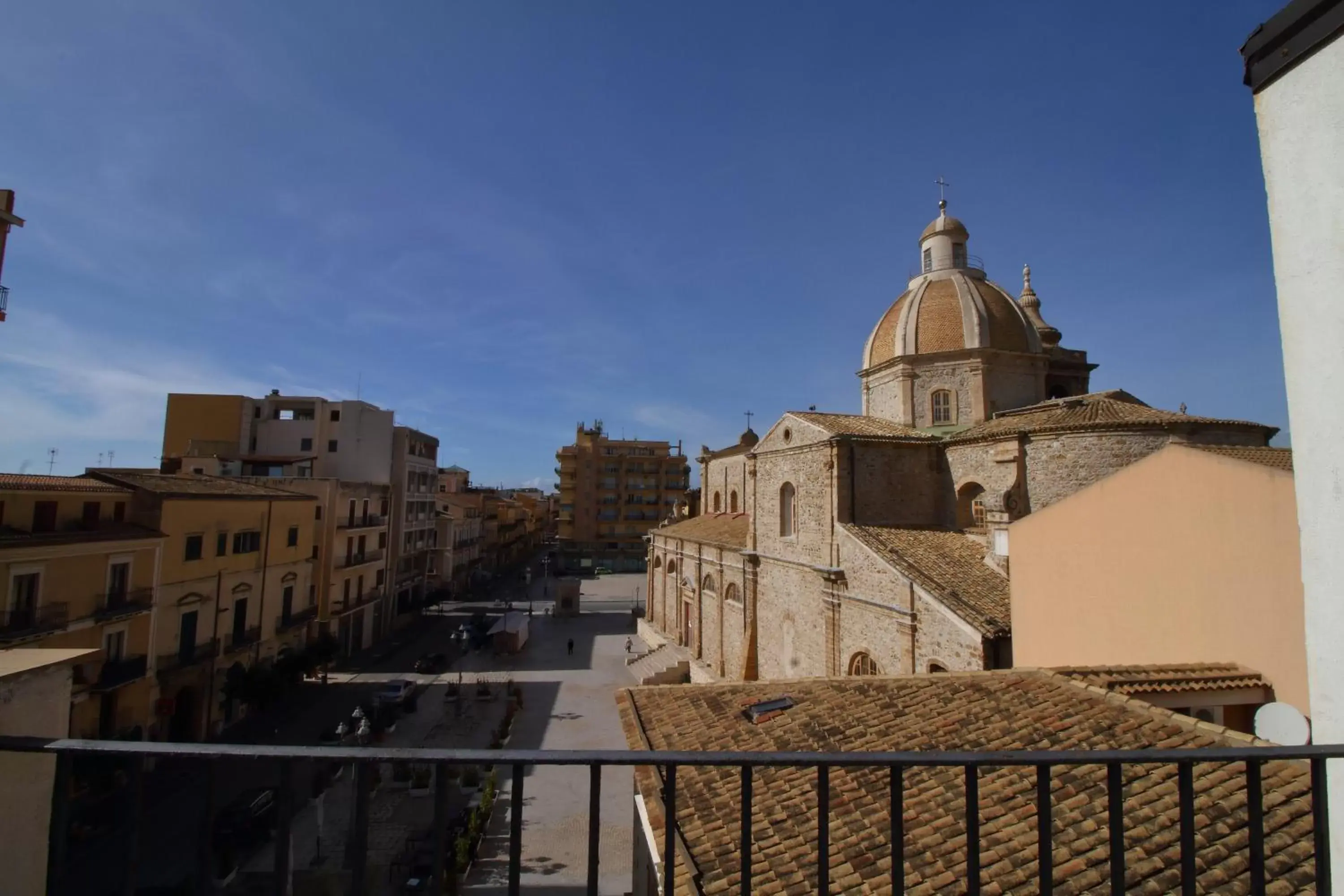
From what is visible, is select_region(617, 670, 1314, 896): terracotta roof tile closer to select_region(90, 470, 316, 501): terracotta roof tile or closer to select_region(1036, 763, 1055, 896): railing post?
select_region(1036, 763, 1055, 896): railing post

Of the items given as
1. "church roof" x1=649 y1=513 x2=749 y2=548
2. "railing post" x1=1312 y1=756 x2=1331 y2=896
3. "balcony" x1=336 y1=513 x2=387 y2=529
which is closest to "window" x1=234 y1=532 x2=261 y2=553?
"balcony" x1=336 y1=513 x2=387 y2=529

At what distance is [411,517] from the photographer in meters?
36.3

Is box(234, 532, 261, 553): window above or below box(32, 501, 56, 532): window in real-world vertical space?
below

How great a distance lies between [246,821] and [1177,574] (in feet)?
48.7

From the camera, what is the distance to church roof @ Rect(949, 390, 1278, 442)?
49.3 feet

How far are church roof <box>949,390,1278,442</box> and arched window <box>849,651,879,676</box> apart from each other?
20.5 ft

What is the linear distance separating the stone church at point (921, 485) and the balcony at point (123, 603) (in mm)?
16366

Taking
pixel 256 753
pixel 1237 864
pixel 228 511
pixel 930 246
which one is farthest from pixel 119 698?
pixel 930 246

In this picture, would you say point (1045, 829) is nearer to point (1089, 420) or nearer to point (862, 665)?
point (862, 665)

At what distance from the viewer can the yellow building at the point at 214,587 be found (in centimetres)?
1797

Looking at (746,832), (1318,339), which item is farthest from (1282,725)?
(746,832)

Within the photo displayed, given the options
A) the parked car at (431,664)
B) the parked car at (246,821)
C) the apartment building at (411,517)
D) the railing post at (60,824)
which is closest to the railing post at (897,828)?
the railing post at (60,824)

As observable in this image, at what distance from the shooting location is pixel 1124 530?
8.52 m

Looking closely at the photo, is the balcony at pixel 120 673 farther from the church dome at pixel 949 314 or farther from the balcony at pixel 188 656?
the church dome at pixel 949 314
